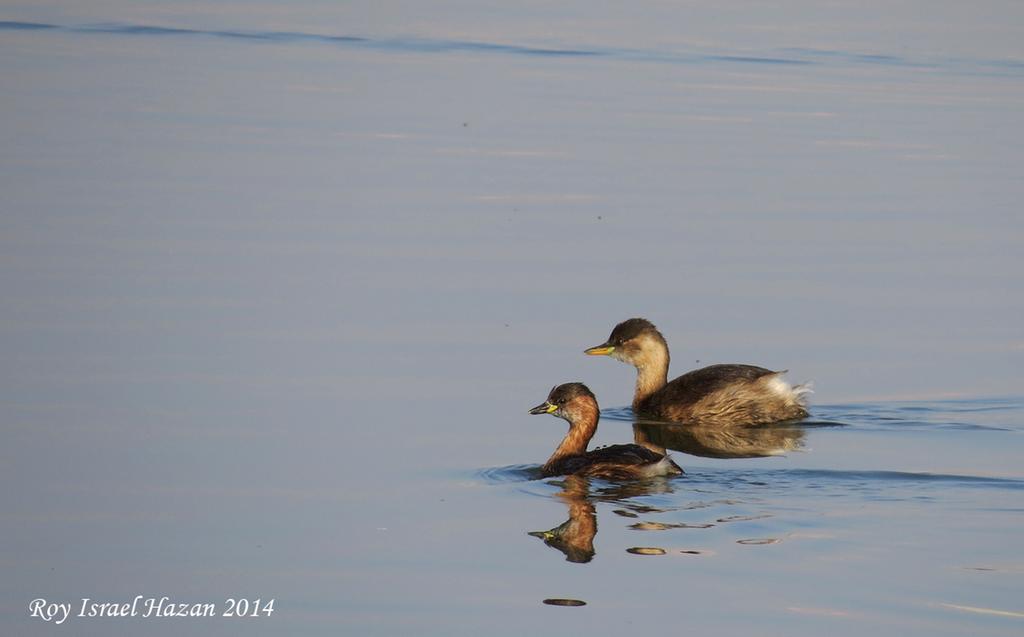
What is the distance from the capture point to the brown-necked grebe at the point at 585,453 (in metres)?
10.1

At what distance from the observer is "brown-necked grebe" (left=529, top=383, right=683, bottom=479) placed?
10.1 metres

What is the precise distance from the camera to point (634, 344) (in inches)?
508

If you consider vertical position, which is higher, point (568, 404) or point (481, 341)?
point (481, 341)

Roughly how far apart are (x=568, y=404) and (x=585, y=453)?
1.68 ft

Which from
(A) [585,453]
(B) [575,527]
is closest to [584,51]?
(A) [585,453]

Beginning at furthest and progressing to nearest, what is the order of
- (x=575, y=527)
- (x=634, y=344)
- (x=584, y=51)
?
(x=584, y=51), (x=634, y=344), (x=575, y=527)

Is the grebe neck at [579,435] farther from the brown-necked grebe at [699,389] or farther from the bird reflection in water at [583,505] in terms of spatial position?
the brown-necked grebe at [699,389]

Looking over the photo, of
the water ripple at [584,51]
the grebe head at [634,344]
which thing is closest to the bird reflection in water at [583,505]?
the grebe head at [634,344]

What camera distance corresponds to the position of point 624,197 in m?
18.7

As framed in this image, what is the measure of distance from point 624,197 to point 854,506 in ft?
31.1

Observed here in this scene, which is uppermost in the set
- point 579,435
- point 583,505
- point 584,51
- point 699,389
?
point 584,51

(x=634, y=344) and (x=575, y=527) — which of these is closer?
(x=575, y=527)

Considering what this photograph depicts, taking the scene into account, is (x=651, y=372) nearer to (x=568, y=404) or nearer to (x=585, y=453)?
(x=568, y=404)

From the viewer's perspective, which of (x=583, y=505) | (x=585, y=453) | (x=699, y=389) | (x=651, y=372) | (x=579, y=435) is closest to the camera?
(x=583, y=505)
